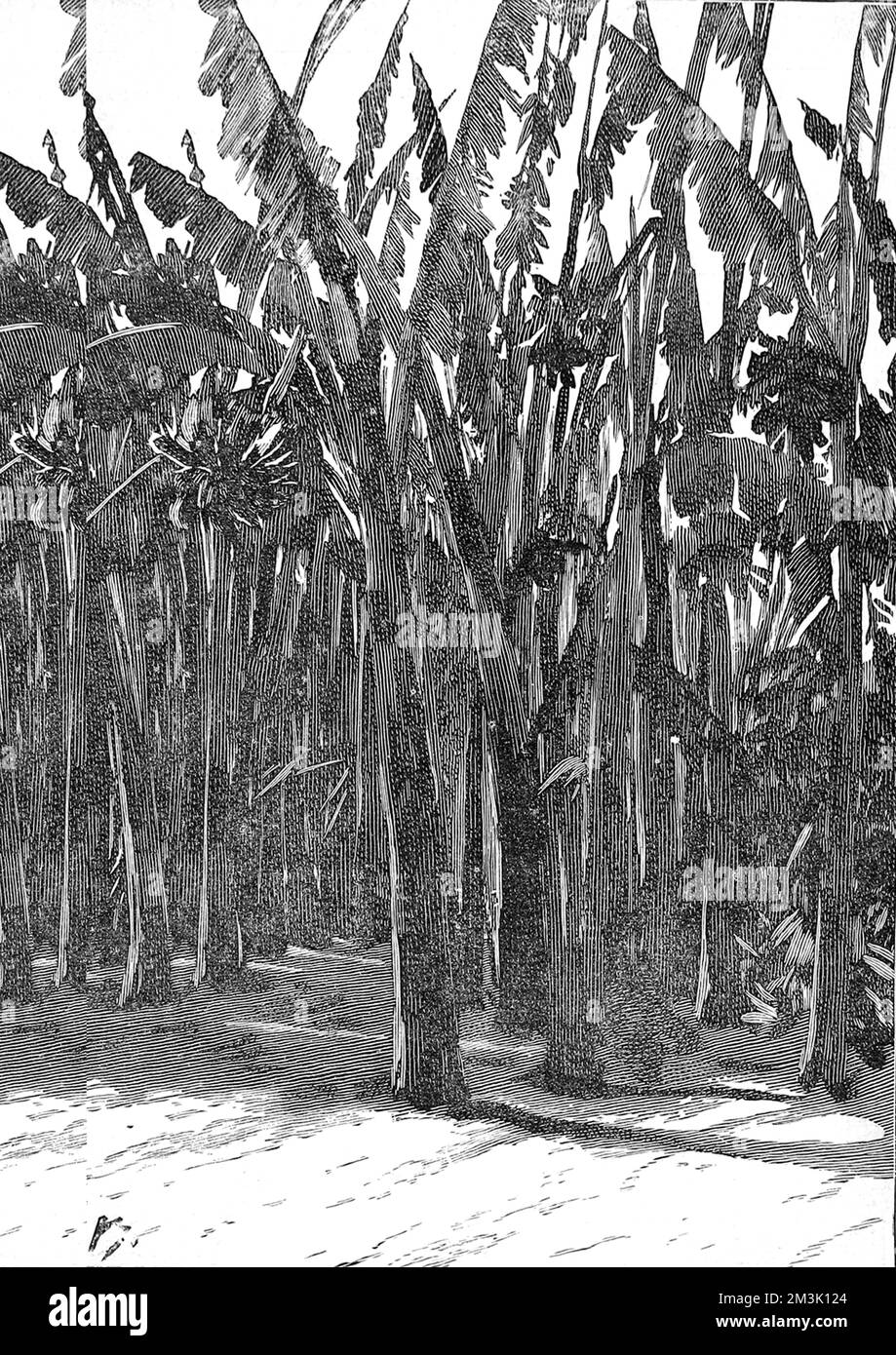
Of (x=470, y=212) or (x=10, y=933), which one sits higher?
(x=470, y=212)

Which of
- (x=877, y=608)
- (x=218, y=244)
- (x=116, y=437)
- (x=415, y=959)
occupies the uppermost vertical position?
(x=218, y=244)

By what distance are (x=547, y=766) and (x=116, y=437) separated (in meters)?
1.04

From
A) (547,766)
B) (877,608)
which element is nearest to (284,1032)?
(547,766)

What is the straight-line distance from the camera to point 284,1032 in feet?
6.69

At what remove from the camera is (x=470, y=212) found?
6.68ft

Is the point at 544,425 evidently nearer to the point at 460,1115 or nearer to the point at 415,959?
the point at 415,959

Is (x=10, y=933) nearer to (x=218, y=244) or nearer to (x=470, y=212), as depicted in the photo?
(x=218, y=244)

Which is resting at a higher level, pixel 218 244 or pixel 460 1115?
pixel 218 244

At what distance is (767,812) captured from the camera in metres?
2.07
